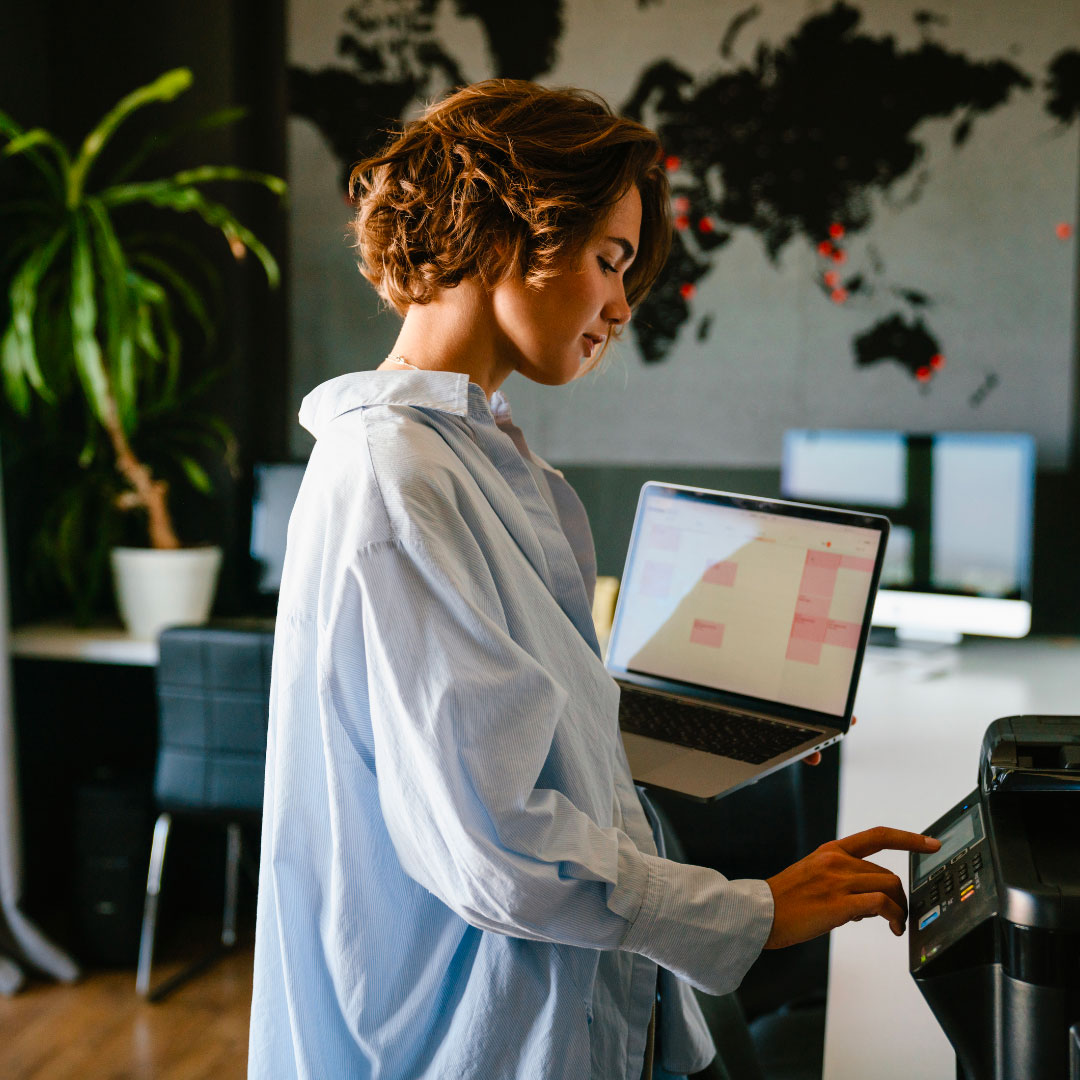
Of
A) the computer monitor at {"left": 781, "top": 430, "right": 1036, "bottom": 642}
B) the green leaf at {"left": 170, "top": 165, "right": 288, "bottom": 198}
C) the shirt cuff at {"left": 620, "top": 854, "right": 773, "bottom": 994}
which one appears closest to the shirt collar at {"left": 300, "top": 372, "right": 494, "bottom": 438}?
the shirt cuff at {"left": 620, "top": 854, "right": 773, "bottom": 994}

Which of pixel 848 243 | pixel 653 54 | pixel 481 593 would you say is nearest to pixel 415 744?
pixel 481 593

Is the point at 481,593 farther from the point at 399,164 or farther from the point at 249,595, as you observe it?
the point at 249,595

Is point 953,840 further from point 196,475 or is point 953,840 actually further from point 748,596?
point 196,475

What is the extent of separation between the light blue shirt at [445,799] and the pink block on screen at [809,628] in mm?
508

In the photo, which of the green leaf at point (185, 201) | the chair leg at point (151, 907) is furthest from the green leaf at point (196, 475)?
the chair leg at point (151, 907)

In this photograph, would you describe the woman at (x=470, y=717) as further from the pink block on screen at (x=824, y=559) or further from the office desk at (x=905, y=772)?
the pink block on screen at (x=824, y=559)

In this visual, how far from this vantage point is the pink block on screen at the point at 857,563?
4.74 ft

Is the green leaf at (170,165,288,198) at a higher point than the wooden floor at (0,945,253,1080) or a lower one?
higher

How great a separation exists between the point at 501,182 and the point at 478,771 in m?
0.52

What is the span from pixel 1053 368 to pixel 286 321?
2.18 metres

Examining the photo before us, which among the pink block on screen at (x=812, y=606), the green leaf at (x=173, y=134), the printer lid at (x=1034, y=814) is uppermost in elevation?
the green leaf at (x=173, y=134)

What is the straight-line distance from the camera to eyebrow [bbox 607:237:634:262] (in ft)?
3.42

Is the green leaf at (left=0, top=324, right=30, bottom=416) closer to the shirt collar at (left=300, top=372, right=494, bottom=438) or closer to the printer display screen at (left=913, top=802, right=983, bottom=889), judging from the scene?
the shirt collar at (left=300, top=372, right=494, bottom=438)

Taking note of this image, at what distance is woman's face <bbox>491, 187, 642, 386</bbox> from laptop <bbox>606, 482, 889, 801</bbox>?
525 mm
